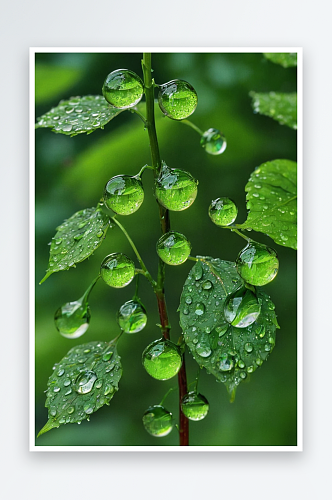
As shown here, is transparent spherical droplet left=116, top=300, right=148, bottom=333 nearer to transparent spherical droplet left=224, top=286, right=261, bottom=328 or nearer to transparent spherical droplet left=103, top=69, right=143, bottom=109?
transparent spherical droplet left=224, top=286, right=261, bottom=328

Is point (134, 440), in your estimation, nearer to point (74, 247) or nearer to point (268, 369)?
point (268, 369)

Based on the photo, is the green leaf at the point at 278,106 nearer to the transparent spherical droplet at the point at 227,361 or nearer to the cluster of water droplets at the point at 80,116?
the cluster of water droplets at the point at 80,116

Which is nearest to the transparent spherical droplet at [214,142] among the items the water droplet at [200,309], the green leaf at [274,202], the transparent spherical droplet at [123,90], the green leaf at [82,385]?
the green leaf at [274,202]

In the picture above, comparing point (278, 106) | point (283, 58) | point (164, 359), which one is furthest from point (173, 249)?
point (283, 58)

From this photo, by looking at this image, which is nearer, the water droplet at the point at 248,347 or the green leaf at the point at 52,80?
the water droplet at the point at 248,347

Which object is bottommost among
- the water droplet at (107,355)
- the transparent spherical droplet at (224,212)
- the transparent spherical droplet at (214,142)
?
the water droplet at (107,355)
